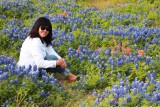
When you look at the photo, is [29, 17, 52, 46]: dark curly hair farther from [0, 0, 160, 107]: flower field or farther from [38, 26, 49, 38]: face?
[0, 0, 160, 107]: flower field

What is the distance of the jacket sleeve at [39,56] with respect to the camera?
6.25 m

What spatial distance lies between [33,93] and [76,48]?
8.12ft

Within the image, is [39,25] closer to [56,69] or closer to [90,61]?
[56,69]

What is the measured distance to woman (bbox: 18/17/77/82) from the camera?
20.6ft

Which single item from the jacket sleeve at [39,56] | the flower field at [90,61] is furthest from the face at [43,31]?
the flower field at [90,61]

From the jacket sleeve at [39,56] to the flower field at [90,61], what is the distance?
184mm

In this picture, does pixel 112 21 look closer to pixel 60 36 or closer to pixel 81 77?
pixel 60 36

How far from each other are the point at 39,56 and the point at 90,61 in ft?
3.65

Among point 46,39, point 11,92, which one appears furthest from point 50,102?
point 46,39

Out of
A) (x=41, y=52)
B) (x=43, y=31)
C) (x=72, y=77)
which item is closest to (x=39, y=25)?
(x=43, y=31)

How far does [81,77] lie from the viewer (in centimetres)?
645

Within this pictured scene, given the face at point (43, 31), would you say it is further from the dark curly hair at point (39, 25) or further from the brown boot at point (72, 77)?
the brown boot at point (72, 77)

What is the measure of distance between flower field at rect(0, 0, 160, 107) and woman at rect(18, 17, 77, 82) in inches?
7.5

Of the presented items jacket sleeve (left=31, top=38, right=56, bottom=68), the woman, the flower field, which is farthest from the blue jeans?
jacket sleeve (left=31, top=38, right=56, bottom=68)
